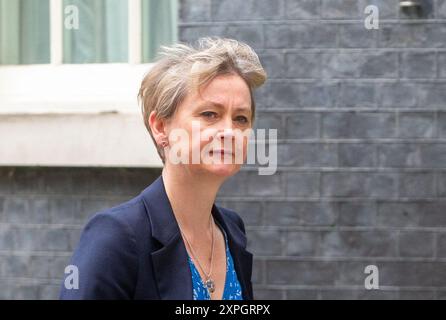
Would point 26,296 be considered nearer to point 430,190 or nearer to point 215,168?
point 430,190

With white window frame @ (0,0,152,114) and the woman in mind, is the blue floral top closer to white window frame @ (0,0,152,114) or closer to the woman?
the woman

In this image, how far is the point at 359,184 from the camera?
5941 mm

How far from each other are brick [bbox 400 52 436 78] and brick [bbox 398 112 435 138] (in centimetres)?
24

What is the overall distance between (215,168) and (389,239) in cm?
341

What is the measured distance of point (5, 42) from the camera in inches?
269

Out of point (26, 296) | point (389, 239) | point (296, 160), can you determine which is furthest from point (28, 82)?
point (389, 239)

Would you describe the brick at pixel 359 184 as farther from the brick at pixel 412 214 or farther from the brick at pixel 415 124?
the brick at pixel 415 124

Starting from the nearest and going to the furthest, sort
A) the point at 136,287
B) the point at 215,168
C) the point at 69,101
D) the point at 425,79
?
the point at 136,287 → the point at 215,168 → the point at 425,79 → the point at 69,101

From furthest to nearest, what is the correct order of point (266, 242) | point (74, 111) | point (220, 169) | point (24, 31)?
point (24, 31) < point (74, 111) < point (266, 242) < point (220, 169)

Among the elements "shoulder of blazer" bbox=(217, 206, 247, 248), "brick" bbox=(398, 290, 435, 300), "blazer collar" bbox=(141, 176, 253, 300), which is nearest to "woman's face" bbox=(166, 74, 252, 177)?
"blazer collar" bbox=(141, 176, 253, 300)

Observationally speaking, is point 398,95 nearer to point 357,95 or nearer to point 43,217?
point 357,95

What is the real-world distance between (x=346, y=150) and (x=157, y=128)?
3.21 meters

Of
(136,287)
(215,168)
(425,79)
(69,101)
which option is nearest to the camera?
(136,287)

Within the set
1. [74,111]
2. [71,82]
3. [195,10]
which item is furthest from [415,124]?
[71,82]
